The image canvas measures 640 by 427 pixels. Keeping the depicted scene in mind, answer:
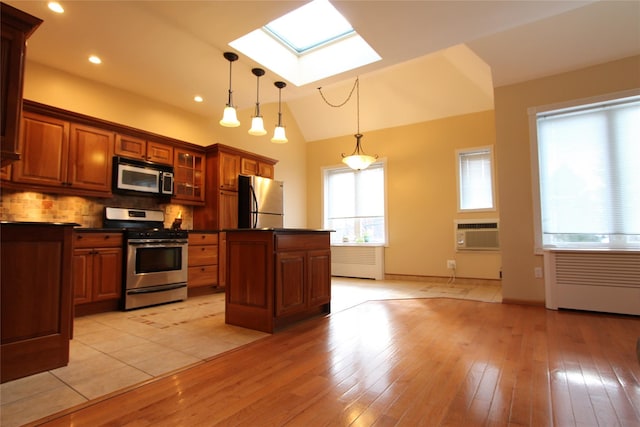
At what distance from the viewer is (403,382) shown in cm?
186

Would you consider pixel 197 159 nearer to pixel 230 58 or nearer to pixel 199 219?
pixel 199 219

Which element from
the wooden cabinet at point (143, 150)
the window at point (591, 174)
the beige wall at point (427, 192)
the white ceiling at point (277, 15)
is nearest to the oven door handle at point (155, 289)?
the wooden cabinet at point (143, 150)

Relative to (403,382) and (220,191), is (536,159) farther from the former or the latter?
(220,191)

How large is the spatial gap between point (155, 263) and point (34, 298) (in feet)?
6.68

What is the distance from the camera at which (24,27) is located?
6.39 ft

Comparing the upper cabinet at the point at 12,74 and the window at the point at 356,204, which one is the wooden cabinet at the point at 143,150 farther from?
the window at the point at 356,204

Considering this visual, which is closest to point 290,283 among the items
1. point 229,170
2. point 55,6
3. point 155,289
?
point 155,289

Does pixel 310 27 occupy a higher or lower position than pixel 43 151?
higher

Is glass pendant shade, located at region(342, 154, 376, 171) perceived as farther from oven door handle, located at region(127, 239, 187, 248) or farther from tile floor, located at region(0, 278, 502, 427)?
oven door handle, located at region(127, 239, 187, 248)

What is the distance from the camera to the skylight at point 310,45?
3.46 metres

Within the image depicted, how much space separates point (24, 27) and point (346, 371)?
2.88 m

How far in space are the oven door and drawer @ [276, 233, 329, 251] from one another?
1.96 metres

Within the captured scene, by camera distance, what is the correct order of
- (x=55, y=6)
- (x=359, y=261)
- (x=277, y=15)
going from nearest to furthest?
1. (x=55, y=6)
2. (x=277, y=15)
3. (x=359, y=261)

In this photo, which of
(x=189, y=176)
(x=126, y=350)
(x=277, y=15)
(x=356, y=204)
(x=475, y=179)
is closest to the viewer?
(x=126, y=350)
